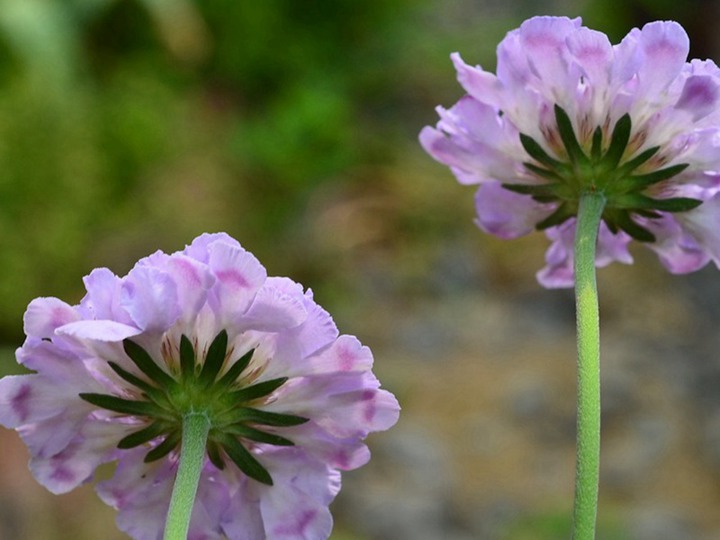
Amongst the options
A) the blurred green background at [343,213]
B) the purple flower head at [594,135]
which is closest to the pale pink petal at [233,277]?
the purple flower head at [594,135]

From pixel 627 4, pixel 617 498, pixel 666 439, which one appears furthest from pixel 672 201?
pixel 627 4

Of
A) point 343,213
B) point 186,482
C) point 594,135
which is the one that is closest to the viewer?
point 186,482

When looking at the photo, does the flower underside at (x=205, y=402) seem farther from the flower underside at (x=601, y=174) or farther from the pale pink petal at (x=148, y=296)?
the flower underside at (x=601, y=174)

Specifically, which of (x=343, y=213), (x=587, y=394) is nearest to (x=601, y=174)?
(x=587, y=394)

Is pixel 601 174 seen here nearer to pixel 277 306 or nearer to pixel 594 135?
pixel 594 135

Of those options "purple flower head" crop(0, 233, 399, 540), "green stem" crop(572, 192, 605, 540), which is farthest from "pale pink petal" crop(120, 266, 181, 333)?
"green stem" crop(572, 192, 605, 540)

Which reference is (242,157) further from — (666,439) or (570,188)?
(570,188)
